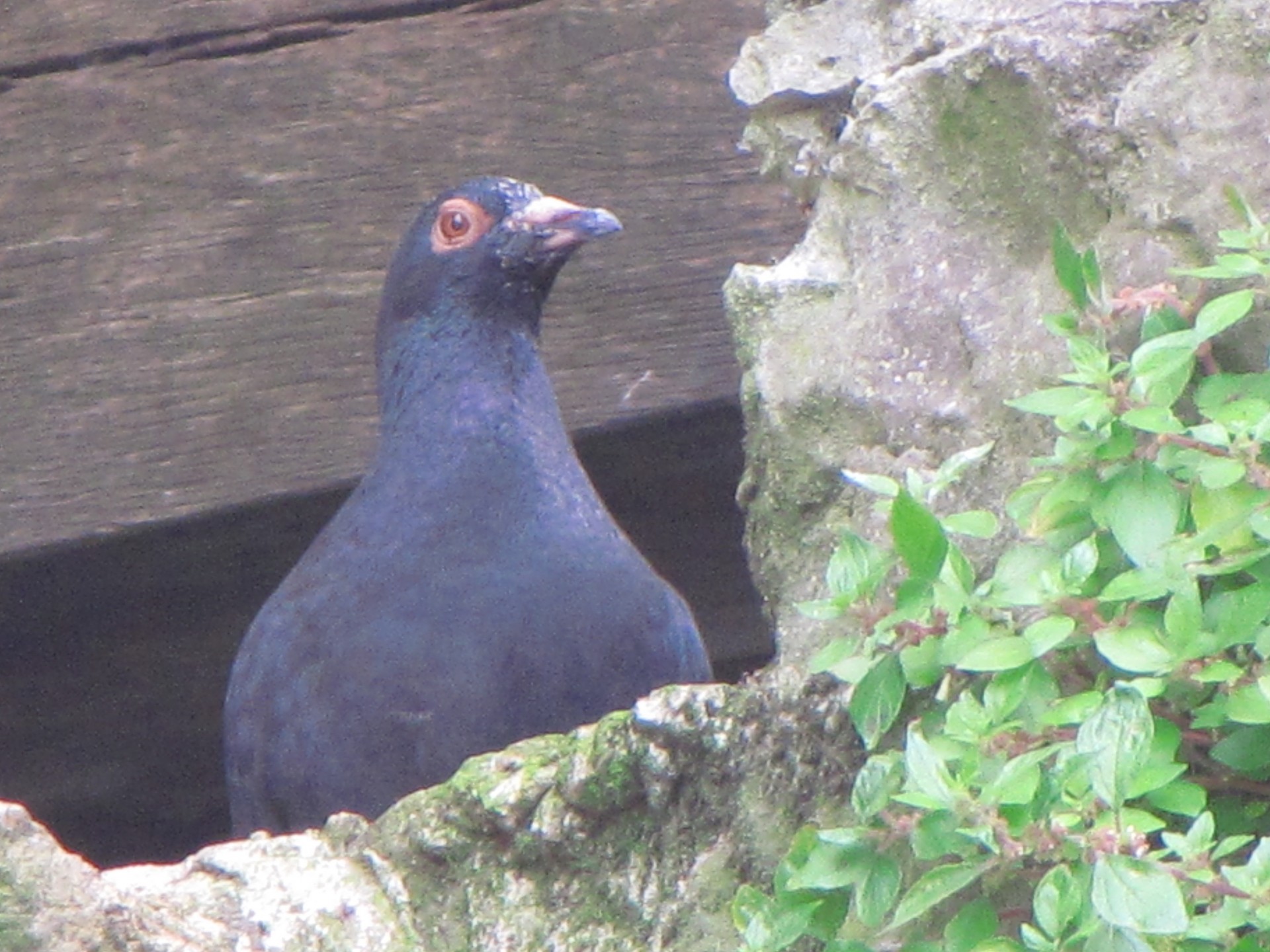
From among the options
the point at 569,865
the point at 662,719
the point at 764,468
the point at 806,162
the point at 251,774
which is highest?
the point at 806,162

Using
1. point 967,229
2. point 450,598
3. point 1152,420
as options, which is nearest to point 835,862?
point 1152,420

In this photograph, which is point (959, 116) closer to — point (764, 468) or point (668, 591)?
point (764, 468)

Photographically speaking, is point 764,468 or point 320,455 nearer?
point 764,468

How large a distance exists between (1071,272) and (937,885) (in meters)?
0.47

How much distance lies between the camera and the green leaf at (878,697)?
1570mm

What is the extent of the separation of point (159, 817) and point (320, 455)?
126cm

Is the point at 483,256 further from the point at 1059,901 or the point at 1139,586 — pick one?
the point at 1059,901

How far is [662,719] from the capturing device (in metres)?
1.90

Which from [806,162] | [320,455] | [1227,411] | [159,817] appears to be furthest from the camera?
[159,817]

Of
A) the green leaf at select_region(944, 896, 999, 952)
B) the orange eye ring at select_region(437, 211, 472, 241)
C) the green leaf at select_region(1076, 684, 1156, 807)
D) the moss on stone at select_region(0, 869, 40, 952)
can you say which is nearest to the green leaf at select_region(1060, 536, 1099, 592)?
the green leaf at select_region(1076, 684, 1156, 807)

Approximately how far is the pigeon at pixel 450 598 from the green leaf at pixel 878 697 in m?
1.47

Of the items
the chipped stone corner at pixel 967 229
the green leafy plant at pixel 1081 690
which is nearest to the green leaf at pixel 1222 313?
the green leafy plant at pixel 1081 690

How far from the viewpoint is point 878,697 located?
5.16 feet

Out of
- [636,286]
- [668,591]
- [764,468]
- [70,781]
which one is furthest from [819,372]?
[70,781]
